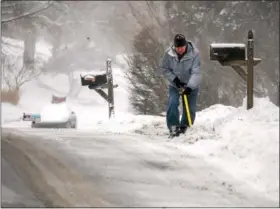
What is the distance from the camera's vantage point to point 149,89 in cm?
1923

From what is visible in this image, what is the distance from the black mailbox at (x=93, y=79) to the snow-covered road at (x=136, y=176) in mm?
5871

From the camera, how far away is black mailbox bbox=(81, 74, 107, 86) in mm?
13758

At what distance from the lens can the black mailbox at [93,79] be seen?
13.8 meters

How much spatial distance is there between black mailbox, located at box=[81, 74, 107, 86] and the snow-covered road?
587 cm

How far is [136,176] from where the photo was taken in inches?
239

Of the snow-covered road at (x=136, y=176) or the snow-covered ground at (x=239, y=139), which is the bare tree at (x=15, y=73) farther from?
the snow-covered road at (x=136, y=176)

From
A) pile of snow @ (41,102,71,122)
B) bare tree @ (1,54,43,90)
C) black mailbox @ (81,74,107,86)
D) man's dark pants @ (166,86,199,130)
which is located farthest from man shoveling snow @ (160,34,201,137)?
bare tree @ (1,54,43,90)

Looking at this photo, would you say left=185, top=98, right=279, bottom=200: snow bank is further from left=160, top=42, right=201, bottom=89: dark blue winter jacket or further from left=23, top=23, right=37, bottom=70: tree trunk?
left=23, top=23, right=37, bottom=70: tree trunk

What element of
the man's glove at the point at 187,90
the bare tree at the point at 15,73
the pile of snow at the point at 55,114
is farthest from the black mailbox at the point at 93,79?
the bare tree at the point at 15,73

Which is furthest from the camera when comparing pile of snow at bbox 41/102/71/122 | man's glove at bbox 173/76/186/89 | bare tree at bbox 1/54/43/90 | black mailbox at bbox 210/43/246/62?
bare tree at bbox 1/54/43/90

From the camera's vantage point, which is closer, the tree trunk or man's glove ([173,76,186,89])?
man's glove ([173,76,186,89])

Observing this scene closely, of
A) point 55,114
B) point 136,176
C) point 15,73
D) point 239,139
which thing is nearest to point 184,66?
point 239,139

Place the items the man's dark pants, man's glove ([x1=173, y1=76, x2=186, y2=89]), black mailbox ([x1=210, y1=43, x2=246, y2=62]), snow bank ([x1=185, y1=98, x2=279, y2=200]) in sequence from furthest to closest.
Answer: the man's dark pants < man's glove ([x1=173, y1=76, x2=186, y2=89]) < black mailbox ([x1=210, y1=43, x2=246, y2=62]) < snow bank ([x1=185, y1=98, x2=279, y2=200])

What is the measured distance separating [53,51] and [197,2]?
90.7 ft
